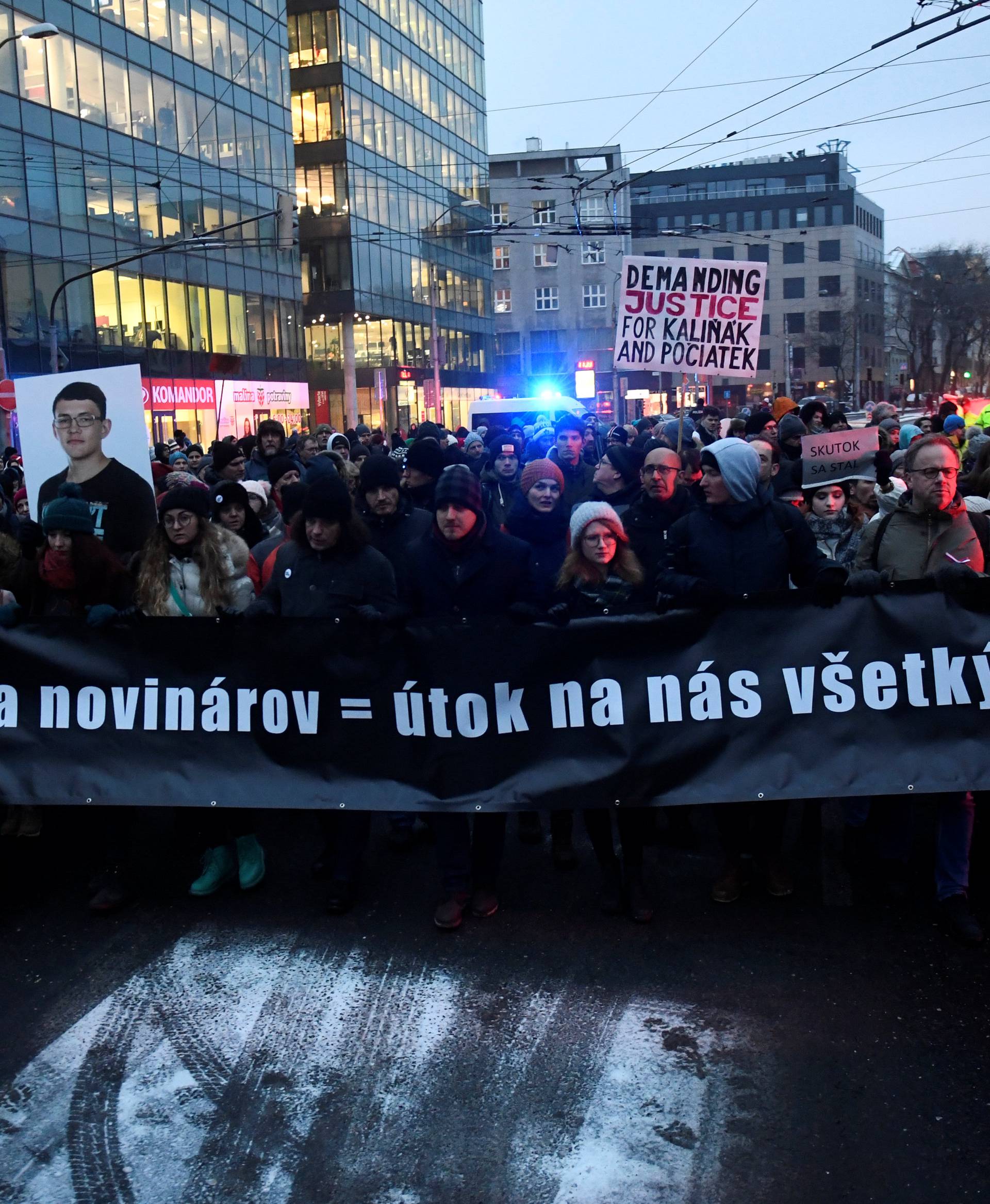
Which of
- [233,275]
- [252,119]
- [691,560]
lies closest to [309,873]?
[691,560]

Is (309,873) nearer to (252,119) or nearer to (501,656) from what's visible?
(501,656)

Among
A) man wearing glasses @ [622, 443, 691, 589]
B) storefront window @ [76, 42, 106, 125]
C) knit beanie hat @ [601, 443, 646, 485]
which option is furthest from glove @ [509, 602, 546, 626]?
storefront window @ [76, 42, 106, 125]

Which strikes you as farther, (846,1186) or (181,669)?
(181,669)

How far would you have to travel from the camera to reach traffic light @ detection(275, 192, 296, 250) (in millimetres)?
21859

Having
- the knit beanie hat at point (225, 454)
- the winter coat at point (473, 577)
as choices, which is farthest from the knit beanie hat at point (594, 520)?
the knit beanie hat at point (225, 454)

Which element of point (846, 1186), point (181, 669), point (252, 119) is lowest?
point (846, 1186)

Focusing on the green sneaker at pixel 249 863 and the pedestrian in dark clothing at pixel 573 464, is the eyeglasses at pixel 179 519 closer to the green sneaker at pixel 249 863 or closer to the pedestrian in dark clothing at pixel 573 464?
the green sneaker at pixel 249 863

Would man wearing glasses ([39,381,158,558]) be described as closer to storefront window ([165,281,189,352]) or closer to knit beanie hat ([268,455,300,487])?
knit beanie hat ([268,455,300,487])

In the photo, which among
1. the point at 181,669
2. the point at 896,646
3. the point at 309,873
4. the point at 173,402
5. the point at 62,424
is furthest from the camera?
the point at 173,402

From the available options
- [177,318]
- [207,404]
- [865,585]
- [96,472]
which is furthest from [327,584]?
[207,404]

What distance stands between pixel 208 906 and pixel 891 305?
95.0 meters

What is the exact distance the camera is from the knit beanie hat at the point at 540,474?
22.6 feet

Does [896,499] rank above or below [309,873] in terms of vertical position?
above

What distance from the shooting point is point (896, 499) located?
6527mm
